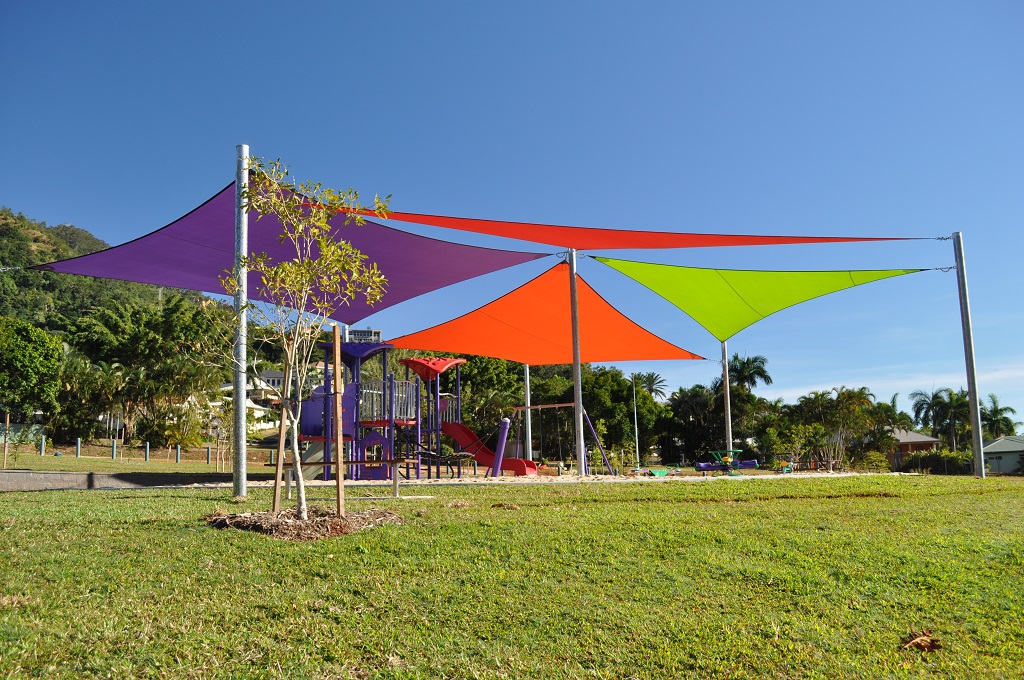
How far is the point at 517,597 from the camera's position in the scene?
11.8 feet

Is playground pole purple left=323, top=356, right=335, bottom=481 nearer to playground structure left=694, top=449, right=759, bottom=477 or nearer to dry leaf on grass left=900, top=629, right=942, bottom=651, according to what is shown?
playground structure left=694, top=449, right=759, bottom=477

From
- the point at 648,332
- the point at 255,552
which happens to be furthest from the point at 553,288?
the point at 255,552

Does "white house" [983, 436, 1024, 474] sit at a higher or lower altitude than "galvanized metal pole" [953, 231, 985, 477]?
lower

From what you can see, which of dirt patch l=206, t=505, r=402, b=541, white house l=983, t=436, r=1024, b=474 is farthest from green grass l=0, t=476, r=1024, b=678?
white house l=983, t=436, r=1024, b=474

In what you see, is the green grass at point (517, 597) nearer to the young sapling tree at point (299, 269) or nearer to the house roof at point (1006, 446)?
the young sapling tree at point (299, 269)

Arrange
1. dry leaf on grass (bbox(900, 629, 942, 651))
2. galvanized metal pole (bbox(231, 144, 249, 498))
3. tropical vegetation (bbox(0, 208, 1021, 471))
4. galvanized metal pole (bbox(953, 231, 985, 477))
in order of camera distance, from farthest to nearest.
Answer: tropical vegetation (bbox(0, 208, 1021, 471)) < galvanized metal pole (bbox(953, 231, 985, 477)) < galvanized metal pole (bbox(231, 144, 249, 498)) < dry leaf on grass (bbox(900, 629, 942, 651))

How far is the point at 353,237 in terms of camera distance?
993 centimetres

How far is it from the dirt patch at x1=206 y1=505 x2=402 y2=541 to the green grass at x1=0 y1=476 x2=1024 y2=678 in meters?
0.16

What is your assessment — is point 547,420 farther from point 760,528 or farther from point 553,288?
point 760,528

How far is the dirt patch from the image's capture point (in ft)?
15.7

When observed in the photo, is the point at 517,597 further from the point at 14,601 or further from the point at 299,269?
the point at 299,269

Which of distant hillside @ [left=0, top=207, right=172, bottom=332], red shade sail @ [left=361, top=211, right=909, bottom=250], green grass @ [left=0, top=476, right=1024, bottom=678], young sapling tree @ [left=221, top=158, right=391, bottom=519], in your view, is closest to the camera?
green grass @ [left=0, top=476, right=1024, bottom=678]

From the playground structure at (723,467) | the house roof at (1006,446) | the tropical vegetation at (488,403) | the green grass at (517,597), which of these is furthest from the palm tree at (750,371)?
the green grass at (517,597)

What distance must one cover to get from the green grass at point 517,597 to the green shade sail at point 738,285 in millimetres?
7036
